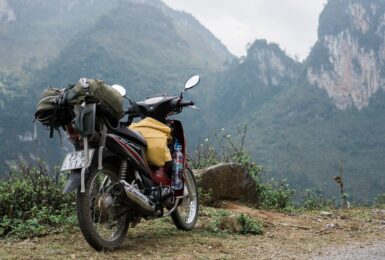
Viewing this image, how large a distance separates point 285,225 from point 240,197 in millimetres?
1841

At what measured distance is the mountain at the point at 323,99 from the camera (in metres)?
80.2

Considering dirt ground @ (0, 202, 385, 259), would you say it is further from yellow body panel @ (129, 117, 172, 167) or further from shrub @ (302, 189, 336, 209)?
shrub @ (302, 189, 336, 209)

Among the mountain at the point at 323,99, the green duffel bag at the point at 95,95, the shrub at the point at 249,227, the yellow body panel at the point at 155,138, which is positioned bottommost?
the shrub at the point at 249,227

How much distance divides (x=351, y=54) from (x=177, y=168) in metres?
102

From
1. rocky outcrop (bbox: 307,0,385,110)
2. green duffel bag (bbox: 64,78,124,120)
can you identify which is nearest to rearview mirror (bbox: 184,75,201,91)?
green duffel bag (bbox: 64,78,124,120)

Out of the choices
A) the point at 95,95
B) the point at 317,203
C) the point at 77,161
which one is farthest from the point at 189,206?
the point at 317,203

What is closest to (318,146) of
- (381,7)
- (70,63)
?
(381,7)

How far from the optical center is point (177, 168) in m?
5.18

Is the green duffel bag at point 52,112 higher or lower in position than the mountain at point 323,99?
lower

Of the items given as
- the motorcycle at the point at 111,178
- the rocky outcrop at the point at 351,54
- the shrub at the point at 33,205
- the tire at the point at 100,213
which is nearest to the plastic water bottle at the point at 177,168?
the motorcycle at the point at 111,178

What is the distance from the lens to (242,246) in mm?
4820

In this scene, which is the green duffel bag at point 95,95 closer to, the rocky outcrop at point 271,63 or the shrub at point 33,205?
the shrub at point 33,205

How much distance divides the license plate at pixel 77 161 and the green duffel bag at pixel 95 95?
37 cm

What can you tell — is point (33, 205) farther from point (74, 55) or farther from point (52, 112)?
point (74, 55)
